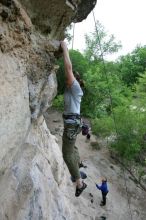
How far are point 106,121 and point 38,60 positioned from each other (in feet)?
69.0

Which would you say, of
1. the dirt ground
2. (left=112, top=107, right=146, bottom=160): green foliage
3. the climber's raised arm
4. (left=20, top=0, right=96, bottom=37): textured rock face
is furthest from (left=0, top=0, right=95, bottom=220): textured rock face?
(left=112, top=107, right=146, bottom=160): green foliage

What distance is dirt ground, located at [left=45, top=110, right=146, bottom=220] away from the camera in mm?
19828

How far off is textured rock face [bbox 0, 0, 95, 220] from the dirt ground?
8072mm

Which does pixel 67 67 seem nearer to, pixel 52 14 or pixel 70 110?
pixel 70 110

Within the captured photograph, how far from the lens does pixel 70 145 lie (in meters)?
8.00

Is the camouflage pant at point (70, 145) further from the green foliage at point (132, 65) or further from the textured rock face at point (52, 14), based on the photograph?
the green foliage at point (132, 65)

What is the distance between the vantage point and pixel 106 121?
27.8 meters

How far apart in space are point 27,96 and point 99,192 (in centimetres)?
1585

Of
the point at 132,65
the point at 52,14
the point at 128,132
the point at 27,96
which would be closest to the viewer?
the point at 27,96

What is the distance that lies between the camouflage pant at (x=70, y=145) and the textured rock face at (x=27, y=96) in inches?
30.4

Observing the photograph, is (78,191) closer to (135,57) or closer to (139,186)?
(139,186)

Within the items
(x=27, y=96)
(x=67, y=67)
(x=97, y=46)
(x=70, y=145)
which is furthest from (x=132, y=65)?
(x=27, y=96)

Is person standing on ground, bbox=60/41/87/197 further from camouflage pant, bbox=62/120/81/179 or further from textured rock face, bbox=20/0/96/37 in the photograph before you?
textured rock face, bbox=20/0/96/37

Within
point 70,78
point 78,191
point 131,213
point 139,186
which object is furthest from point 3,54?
point 139,186
